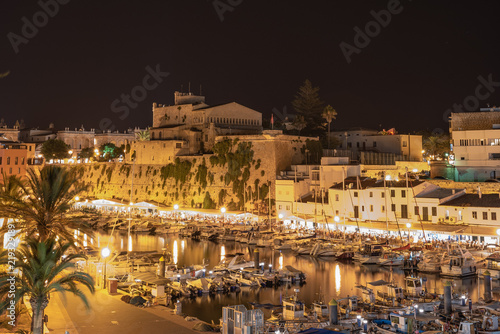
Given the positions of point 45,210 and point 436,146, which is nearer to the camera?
point 45,210

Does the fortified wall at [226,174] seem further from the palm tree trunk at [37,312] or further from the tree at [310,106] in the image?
the palm tree trunk at [37,312]

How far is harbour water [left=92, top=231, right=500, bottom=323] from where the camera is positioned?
24.7 metres

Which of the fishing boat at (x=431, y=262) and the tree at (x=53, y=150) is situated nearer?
the fishing boat at (x=431, y=262)

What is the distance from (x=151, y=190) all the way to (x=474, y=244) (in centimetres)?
4104

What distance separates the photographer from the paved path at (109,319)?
52.9ft

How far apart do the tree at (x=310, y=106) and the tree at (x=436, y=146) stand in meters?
13.9

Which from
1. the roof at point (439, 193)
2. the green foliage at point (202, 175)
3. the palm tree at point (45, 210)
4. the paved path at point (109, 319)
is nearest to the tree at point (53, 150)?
the green foliage at point (202, 175)

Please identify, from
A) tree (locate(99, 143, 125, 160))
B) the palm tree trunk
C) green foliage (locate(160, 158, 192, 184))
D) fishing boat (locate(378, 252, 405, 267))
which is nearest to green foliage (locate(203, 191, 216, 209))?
green foliage (locate(160, 158, 192, 184))

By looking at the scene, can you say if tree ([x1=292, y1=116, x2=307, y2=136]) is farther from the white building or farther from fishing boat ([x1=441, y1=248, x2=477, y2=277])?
fishing boat ([x1=441, y1=248, x2=477, y2=277])

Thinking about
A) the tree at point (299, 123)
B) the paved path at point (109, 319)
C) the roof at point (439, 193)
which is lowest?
the paved path at point (109, 319)

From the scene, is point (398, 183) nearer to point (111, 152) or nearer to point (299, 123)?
point (299, 123)

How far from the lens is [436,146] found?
64062 millimetres

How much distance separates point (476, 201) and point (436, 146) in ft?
96.6

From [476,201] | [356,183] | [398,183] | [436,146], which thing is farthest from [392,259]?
[436,146]
